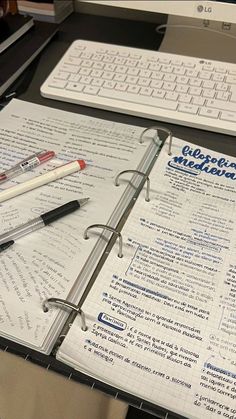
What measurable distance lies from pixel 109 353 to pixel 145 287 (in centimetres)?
8

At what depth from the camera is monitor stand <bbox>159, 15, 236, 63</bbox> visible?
0.81 meters

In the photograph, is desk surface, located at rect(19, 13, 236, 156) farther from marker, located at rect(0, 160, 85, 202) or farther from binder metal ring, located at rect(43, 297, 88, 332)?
binder metal ring, located at rect(43, 297, 88, 332)

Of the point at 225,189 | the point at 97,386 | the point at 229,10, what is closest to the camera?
the point at 97,386

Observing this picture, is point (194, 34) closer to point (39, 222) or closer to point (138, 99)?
point (138, 99)

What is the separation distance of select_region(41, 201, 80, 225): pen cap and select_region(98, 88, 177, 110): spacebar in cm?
24

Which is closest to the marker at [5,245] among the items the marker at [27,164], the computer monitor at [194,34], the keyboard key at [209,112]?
the marker at [27,164]

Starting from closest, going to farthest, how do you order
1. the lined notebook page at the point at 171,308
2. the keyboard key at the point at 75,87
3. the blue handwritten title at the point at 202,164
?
1. the lined notebook page at the point at 171,308
2. the blue handwritten title at the point at 202,164
3. the keyboard key at the point at 75,87

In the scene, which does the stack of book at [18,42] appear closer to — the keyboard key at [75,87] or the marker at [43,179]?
the keyboard key at [75,87]

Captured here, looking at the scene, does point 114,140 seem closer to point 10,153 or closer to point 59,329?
point 10,153

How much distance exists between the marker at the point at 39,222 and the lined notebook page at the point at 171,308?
0.07 metres

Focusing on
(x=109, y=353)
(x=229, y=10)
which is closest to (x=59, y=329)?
(x=109, y=353)

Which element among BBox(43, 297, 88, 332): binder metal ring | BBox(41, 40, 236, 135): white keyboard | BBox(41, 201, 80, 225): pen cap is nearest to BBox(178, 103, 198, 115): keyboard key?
BBox(41, 40, 236, 135): white keyboard

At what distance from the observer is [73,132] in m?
0.67

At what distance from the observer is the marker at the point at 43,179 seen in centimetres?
56
